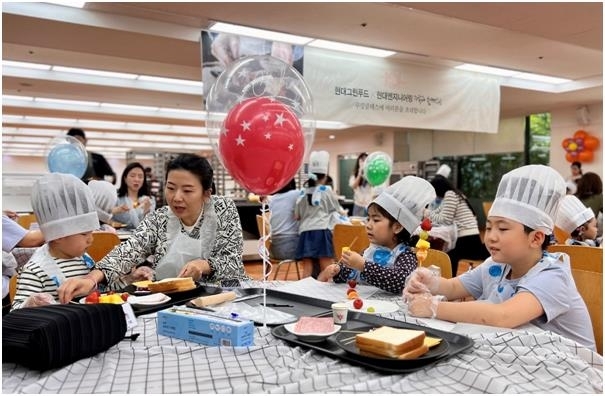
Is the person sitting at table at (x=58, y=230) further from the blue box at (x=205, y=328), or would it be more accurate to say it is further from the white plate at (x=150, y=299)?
the blue box at (x=205, y=328)

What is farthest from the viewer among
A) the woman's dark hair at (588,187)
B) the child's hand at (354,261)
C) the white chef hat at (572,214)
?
the woman's dark hair at (588,187)

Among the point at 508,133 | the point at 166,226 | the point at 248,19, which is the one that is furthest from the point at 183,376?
the point at 508,133

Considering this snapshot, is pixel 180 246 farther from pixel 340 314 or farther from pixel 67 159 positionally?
pixel 67 159

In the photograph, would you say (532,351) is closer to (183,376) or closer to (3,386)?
(183,376)

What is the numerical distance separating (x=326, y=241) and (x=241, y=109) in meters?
3.49

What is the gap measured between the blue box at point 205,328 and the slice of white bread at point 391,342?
11.7 inches

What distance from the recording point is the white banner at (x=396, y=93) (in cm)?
567

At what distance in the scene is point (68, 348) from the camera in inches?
43.9

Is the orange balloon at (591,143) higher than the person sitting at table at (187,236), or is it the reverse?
the orange balloon at (591,143)

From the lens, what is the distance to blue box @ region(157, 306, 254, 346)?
1.26 meters

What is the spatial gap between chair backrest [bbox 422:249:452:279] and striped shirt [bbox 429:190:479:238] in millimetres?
2478

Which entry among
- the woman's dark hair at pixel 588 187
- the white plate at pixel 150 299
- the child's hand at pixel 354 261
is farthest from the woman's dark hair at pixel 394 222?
the woman's dark hair at pixel 588 187

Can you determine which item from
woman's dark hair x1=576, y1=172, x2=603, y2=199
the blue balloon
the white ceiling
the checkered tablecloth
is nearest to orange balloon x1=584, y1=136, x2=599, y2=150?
the white ceiling

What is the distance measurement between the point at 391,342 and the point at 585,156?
9820 mm
